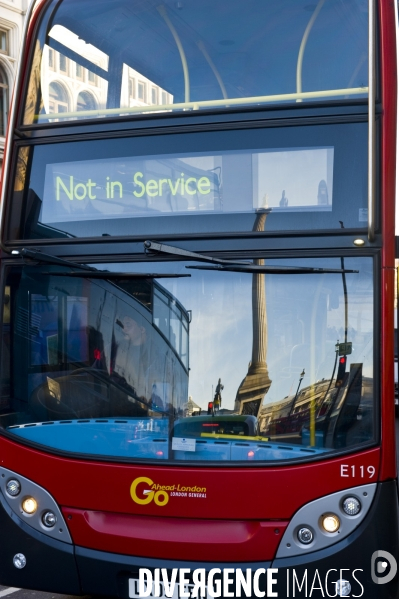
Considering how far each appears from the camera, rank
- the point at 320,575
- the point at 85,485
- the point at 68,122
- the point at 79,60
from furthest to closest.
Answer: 1. the point at 79,60
2. the point at 68,122
3. the point at 85,485
4. the point at 320,575

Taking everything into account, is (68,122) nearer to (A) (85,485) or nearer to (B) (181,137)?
(B) (181,137)

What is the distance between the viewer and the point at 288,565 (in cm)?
418

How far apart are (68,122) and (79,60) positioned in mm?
627

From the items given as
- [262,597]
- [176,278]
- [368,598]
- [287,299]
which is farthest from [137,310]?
[368,598]

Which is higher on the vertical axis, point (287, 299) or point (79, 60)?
point (79, 60)

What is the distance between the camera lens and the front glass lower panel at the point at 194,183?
437 centimetres

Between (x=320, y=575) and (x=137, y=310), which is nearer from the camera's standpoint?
(x=320, y=575)

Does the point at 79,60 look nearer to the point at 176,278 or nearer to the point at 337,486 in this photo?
the point at 176,278

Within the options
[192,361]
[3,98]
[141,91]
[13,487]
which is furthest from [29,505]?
[3,98]

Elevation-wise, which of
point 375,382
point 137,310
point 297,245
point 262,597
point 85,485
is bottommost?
point 262,597

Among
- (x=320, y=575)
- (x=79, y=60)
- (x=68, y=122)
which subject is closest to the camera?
(x=320, y=575)

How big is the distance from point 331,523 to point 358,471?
1.04ft

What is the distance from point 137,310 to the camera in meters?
4.57

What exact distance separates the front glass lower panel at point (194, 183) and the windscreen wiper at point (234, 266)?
0.47 feet
